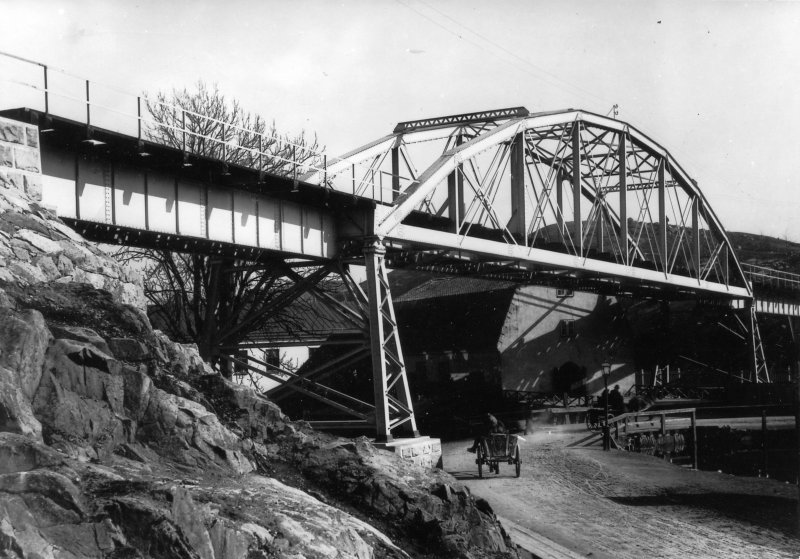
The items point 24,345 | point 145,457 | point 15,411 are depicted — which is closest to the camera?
point 15,411

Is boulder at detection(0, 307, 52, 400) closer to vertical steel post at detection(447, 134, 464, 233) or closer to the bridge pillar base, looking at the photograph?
the bridge pillar base

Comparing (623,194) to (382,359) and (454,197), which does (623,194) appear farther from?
(382,359)

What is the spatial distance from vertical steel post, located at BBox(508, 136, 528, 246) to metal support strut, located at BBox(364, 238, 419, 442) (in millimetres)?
9123

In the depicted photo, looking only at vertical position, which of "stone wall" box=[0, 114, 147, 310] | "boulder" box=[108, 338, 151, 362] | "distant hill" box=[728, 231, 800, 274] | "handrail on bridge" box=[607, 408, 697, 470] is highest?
"distant hill" box=[728, 231, 800, 274]

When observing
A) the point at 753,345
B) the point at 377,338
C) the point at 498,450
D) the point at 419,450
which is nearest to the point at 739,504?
the point at 498,450

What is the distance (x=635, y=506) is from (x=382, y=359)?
7077 millimetres

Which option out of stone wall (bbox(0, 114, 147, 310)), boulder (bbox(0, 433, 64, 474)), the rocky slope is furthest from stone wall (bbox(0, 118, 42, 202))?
boulder (bbox(0, 433, 64, 474))

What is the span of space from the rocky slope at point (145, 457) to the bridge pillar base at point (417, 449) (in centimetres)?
525

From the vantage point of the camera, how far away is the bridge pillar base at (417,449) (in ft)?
64.4

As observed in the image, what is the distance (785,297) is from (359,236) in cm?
4344

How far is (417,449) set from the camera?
2019cm

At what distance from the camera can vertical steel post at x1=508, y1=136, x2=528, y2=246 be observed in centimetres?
2995

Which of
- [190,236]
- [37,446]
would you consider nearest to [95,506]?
[37,446]

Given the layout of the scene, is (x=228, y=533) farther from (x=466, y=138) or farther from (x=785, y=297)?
(x=785, y=297)
